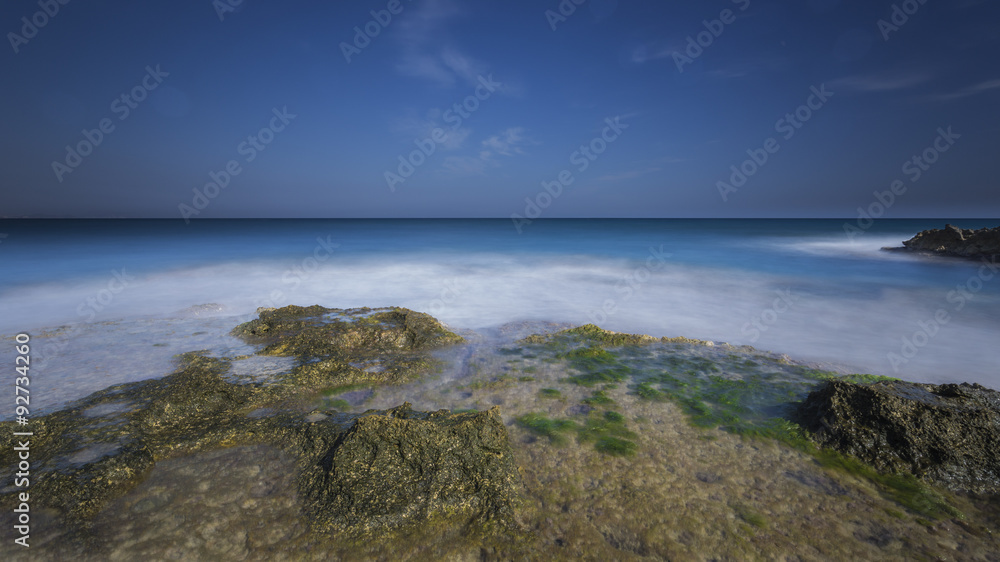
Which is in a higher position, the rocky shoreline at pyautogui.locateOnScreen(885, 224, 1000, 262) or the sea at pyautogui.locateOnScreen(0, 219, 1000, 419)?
the rocky shoreline at pyautogui.locateOnScreen(885, 224, 1000, 262)

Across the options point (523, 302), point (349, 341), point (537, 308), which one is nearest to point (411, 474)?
point (349, 341)

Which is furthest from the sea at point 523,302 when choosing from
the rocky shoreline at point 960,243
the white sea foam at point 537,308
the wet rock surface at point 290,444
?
the rocky shoreline at point 960,243

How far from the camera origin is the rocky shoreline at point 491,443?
94.7 inches

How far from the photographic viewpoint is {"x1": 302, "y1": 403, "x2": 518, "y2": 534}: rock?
8.13 ft

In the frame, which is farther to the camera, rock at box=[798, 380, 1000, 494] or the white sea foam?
the white sea foam

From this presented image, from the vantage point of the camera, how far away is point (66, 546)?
7.34 ft

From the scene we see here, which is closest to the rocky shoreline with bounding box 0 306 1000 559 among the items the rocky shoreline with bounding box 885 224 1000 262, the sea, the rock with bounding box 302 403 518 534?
the rock with bounding box 302 403 518 534

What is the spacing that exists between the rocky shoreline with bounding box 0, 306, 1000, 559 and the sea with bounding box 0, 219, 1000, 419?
1.30 m

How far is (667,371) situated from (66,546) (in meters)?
4.92

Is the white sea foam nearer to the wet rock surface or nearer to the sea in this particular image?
the sea

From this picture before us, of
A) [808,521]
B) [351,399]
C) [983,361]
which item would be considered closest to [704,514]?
[808,521]

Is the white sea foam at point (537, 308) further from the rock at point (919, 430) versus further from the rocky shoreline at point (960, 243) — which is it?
the rocky shoreline at point (960, 243)

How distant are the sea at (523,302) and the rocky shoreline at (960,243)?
0.94 meters

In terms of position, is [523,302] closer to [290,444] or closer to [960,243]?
[290,444]
